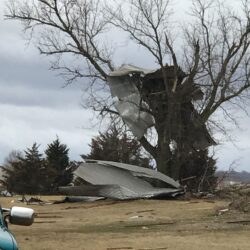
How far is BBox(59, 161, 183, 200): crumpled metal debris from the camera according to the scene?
1028 inches

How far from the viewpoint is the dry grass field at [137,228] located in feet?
41.3

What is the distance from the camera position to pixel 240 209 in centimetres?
1952

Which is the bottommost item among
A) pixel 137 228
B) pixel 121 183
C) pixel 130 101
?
pixel 137 228

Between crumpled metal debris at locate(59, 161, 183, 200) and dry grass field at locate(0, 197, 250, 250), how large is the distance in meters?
2.14

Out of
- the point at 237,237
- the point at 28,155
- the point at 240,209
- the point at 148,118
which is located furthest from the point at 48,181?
the point at 237,237

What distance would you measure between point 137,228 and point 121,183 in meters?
10.8

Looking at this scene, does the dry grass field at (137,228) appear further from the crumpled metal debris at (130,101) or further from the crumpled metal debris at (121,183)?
the crumpled metal debris at (130,101)

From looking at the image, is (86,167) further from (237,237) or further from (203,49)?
(237,237)

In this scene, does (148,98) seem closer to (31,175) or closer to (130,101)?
(130,101)

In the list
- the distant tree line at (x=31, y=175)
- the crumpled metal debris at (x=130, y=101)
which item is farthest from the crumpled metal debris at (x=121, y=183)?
the distant tree line at (x=31, y=175)

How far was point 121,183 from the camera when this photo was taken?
87.6 feet

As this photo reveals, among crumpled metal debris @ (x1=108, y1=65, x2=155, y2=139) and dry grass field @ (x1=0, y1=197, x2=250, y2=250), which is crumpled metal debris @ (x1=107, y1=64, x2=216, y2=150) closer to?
crumpled metal debris @ (x1=108, y1=65, x2=155, y2=139)

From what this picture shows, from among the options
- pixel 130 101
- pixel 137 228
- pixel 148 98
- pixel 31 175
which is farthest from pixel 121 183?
pixel 31 175

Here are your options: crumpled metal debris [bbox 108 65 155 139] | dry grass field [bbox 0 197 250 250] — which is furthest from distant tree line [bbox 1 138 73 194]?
dry grass field [bbox 0 197 250 250]
